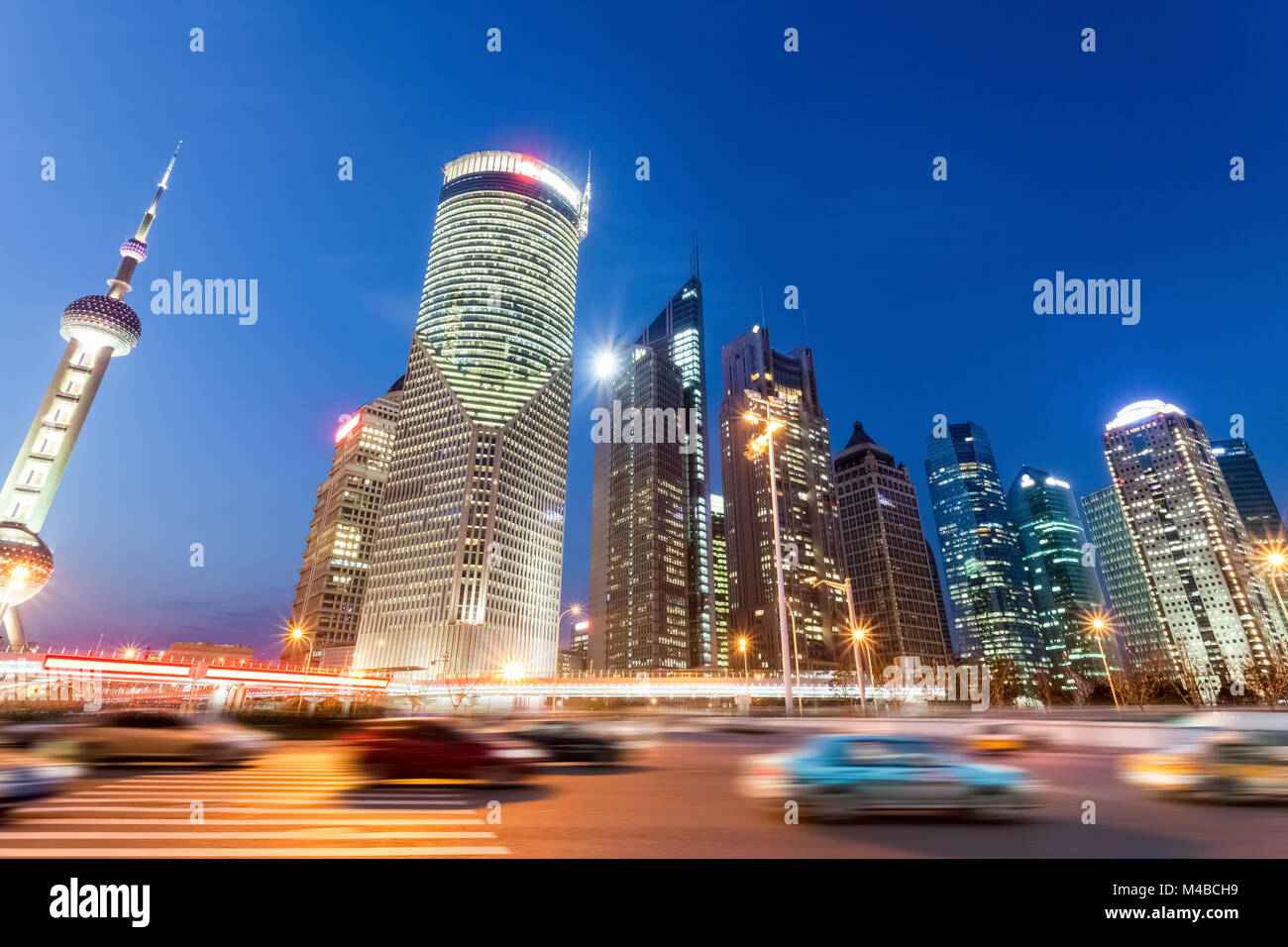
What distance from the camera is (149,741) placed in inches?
655

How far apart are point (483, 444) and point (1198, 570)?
218m

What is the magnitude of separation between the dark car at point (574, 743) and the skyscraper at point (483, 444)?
404ft

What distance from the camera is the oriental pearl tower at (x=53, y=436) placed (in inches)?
5038

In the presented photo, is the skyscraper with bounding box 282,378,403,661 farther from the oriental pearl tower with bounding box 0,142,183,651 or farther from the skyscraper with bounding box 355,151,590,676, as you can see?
the oriental pearl tower with bounding box 0,142,183,651

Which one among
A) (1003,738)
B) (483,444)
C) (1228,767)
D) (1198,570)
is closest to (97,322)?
(483,444)

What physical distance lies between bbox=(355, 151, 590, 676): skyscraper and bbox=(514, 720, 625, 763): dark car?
12309 centimetres

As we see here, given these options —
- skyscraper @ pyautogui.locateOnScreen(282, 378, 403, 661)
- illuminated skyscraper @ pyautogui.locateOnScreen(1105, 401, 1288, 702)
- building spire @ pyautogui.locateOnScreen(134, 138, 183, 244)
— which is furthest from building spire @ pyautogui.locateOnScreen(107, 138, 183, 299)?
illuminated skyscraper @ pyautogui.locateOnScreen(1105, 401, 1288, 702)

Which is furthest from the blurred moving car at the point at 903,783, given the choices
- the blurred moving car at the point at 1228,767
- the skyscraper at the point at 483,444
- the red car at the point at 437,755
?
the skyscraper at the point at 483,444

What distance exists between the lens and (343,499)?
194 metres

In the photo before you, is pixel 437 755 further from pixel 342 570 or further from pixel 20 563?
pixel 342 570

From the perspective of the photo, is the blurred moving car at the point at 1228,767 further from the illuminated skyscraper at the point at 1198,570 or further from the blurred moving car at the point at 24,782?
the illuminated skyscraper at the point at 1198,570
